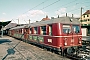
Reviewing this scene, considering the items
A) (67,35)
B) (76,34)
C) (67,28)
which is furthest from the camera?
(76,34)

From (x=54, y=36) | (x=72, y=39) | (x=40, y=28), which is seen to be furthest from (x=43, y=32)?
(x=72, y=39)

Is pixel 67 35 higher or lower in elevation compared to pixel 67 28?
lower

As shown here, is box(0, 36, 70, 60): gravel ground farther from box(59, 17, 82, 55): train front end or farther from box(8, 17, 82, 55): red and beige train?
box(59, 17, 82, 55): train front end

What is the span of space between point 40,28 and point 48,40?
7.34ft

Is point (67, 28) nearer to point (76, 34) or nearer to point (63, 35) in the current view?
point (63, 35)

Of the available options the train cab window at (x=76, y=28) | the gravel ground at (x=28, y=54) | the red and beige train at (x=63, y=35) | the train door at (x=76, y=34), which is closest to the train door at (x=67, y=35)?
the red and beige train at (x=63, y=35)

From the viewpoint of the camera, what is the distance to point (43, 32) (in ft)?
41.7

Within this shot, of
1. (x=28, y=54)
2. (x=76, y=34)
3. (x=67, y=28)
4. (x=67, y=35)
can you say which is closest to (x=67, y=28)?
(x=67, y=28)

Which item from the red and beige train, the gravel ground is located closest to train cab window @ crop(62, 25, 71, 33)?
the red and beige train

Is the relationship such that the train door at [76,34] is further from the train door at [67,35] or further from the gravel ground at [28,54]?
the gravel ground at [28,54]

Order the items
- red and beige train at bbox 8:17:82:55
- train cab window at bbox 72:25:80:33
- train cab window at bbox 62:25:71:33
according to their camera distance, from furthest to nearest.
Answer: train cab window at bbox 72:25:80:33, train cab window at bbox 62:25:71:33, red and beige train at bbox 8:17:82:55

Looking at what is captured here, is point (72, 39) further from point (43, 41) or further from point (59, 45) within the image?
point (43, 41)

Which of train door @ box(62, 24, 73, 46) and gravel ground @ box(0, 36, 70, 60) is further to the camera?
train door @ box(62, 24, 73, 46)

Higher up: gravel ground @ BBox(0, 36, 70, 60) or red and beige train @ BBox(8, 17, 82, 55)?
red and beige train @ BBox(8, 17, 82, 55)
